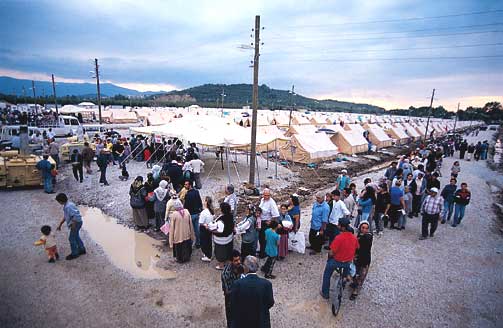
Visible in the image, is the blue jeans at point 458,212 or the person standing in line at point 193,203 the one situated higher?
the person standing in line at point 193,203

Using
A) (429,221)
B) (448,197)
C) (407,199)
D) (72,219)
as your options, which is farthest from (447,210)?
(72,219)

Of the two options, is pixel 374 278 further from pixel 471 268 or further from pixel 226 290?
pixel 226 290

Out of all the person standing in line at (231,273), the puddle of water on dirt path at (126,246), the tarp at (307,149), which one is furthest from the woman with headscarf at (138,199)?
the tarp at (307,149)

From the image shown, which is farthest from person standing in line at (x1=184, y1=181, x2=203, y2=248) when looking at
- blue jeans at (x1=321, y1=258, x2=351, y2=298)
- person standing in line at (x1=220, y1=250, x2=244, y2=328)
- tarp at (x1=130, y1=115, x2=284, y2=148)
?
tarp at (x1=130, y1=115, x2=284, y2=148)

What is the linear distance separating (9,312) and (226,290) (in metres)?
3.57

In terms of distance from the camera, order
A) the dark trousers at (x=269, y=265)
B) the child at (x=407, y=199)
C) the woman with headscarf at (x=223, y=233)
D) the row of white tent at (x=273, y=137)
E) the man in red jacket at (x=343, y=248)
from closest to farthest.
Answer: the man in red jacket at (x=343, y=248)
the woman with headscarf at (x=223, y=233)
the dark trousers at (x=269, y=265)
the child at (x=407, y=199)
the row of white tent at (x=273, y=137)

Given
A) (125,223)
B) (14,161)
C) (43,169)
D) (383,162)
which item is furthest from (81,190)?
(383,162)

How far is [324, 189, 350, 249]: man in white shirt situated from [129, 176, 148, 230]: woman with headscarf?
4733 mm

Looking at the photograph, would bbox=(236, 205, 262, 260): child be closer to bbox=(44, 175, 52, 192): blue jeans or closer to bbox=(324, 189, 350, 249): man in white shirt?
bbox=(324, 189, 350, 249): man in white shirt

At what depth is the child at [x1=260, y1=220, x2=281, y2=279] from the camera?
204 inches

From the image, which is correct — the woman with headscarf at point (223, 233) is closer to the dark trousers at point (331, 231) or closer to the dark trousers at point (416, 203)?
the dark trousers at point (331, 231)

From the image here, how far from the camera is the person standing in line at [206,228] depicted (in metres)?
5.40

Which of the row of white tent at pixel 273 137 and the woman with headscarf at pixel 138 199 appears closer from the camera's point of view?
the woman with headscarf at pixel 138 199

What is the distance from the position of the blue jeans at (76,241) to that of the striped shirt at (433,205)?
853cm
